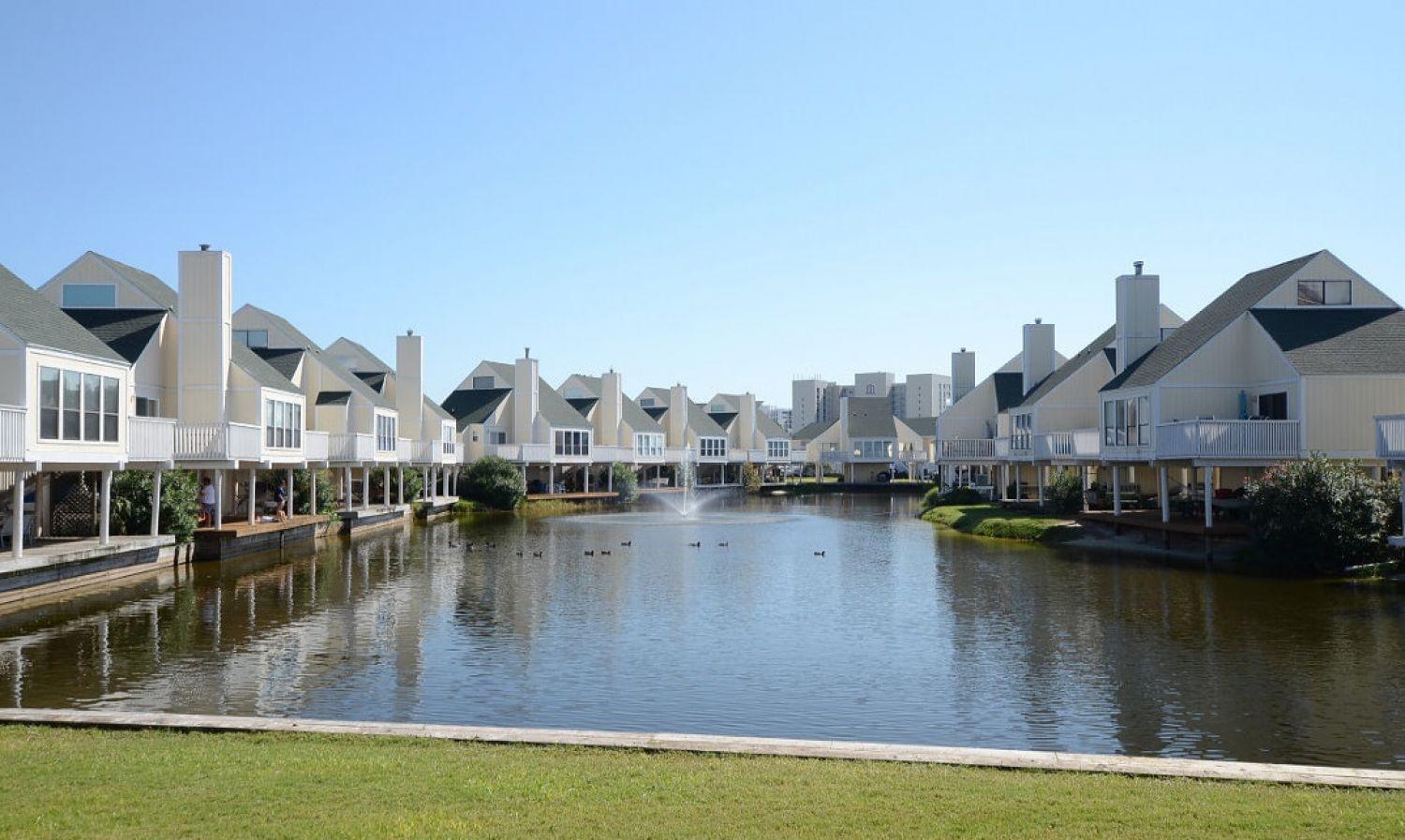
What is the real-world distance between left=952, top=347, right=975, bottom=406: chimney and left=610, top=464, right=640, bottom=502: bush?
24491 mm

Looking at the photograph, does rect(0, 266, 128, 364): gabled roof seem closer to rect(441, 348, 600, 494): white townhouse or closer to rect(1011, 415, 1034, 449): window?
rect(1011, 415, 1034, 449): window

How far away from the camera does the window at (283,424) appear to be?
127 feet

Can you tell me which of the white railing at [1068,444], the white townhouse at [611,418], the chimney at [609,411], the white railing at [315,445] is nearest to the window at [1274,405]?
the white railing at [1068,444]

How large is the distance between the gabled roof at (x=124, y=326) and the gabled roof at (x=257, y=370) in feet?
8.85

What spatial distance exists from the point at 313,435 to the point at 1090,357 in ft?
113

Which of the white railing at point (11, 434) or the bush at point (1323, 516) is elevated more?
the white railing at point (11, 434)

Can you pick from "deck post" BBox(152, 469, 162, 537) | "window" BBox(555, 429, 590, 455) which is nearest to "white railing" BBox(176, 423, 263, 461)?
"deck post" BBox(152, 469, 162, 537)

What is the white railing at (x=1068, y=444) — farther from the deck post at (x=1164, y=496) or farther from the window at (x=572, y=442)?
the window at (x=572, y=442)

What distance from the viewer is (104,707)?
14.1 meters

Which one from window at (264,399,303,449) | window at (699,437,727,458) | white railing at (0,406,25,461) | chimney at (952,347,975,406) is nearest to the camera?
white railing at (0,406,25,461)

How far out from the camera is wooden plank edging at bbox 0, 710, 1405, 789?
9.46 metres

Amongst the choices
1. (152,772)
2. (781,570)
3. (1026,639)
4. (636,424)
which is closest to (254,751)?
(152,772)

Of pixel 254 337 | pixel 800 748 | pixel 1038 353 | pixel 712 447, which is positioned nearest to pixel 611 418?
pixel 712 447

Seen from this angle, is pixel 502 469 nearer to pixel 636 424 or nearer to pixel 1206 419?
pixel 636 424
